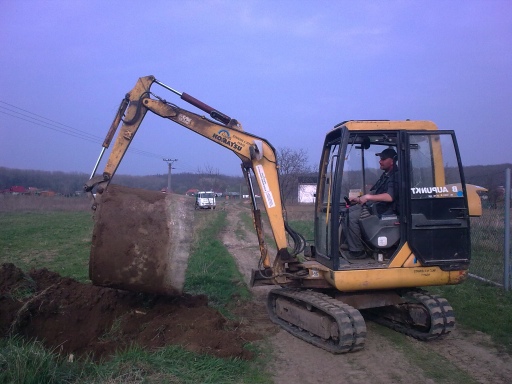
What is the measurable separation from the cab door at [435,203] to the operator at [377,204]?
0.23m

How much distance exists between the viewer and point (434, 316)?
6.40 metres

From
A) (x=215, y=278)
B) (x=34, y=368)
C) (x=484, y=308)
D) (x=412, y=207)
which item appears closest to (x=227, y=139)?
(x=412, y=207)

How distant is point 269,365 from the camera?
5711mm

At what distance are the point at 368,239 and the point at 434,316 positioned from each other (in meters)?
1.30

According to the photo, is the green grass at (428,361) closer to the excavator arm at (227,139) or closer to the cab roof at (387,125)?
the excavator arm at (227,139)

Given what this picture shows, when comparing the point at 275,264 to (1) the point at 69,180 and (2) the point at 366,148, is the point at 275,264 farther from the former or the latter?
(1) the point at 69,180

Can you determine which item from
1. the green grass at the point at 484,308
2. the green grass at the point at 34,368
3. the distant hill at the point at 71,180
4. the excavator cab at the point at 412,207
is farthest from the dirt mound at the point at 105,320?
the distant hill at the point at 71,180

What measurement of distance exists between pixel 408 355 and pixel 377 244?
1436mm

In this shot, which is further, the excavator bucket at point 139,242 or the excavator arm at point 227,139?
the excavator arm at point 227,139

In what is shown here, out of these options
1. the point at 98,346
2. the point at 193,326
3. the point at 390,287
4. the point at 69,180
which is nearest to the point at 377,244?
the point at 390,287

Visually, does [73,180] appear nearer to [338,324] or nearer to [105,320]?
[105,320]

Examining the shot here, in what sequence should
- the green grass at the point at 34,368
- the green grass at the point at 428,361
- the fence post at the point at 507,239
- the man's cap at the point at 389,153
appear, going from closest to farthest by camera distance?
the green grass at the point at 34,368
the green grass at the point at 428,361
the man's cap at the point at 389,153
the fence post at the point at 507,239

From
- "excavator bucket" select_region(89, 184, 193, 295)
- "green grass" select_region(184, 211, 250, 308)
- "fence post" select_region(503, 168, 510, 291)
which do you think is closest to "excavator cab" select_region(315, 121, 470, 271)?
"excavator bucket" select_region(89, 184, 193, 295)

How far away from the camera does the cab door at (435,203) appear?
6438 mm
